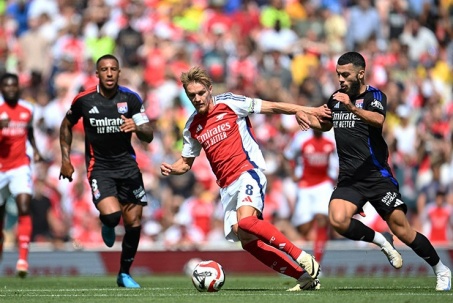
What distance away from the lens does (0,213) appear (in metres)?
16.8

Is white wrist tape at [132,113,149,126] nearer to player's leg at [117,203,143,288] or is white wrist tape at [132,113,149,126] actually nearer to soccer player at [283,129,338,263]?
player's leg at [117,203,143,288]

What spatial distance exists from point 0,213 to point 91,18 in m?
9.98

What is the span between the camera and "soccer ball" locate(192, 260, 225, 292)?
12141mm

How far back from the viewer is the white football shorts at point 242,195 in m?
12.1

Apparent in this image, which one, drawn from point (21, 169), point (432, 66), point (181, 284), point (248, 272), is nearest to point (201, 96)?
point (181, 284)

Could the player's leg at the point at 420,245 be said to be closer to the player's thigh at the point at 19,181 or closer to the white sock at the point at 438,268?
the white sock at the point at 438,268

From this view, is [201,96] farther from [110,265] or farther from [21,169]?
[110,265]

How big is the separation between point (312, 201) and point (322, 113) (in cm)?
646

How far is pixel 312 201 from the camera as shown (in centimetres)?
1872

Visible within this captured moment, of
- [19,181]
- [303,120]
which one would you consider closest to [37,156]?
[19,181]

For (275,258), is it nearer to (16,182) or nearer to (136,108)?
(136,108)

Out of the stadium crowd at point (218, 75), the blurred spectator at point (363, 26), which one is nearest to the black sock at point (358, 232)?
the stadium crowd at point (218, 75)

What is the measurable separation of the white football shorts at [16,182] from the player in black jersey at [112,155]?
2618mm

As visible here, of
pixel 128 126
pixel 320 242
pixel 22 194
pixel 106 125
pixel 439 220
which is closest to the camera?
pixel 128 126
